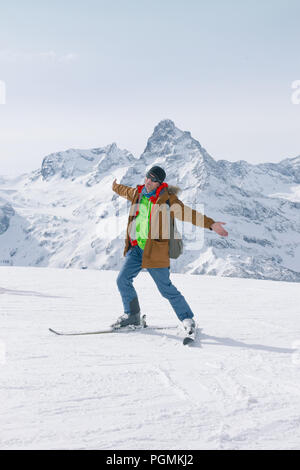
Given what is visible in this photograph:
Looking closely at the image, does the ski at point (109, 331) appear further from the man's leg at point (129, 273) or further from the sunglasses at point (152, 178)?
the sunglasses at point (152, 178)

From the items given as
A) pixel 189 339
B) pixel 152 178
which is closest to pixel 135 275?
pixel 189 339

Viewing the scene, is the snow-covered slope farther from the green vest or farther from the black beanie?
the black beanie

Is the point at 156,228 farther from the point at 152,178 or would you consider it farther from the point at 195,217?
the point at 152,178

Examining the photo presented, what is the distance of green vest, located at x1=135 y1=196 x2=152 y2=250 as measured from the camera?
193 inches

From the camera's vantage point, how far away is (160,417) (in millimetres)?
2572

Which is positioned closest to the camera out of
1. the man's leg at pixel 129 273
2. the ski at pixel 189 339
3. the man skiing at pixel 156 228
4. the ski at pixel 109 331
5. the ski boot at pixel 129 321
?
the ski at pixel 189 339

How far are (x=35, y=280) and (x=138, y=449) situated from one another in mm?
9687

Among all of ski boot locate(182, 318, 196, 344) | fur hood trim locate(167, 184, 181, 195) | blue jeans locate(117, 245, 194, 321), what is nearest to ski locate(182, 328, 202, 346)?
ski boot locate(182, 318, 196, 344)

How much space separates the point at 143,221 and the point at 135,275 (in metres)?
0.70

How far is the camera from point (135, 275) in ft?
17.1

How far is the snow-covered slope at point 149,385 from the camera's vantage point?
7.72 feet

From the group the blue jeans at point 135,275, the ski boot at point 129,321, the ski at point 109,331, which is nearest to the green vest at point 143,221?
the blue jeans at point 135,275
